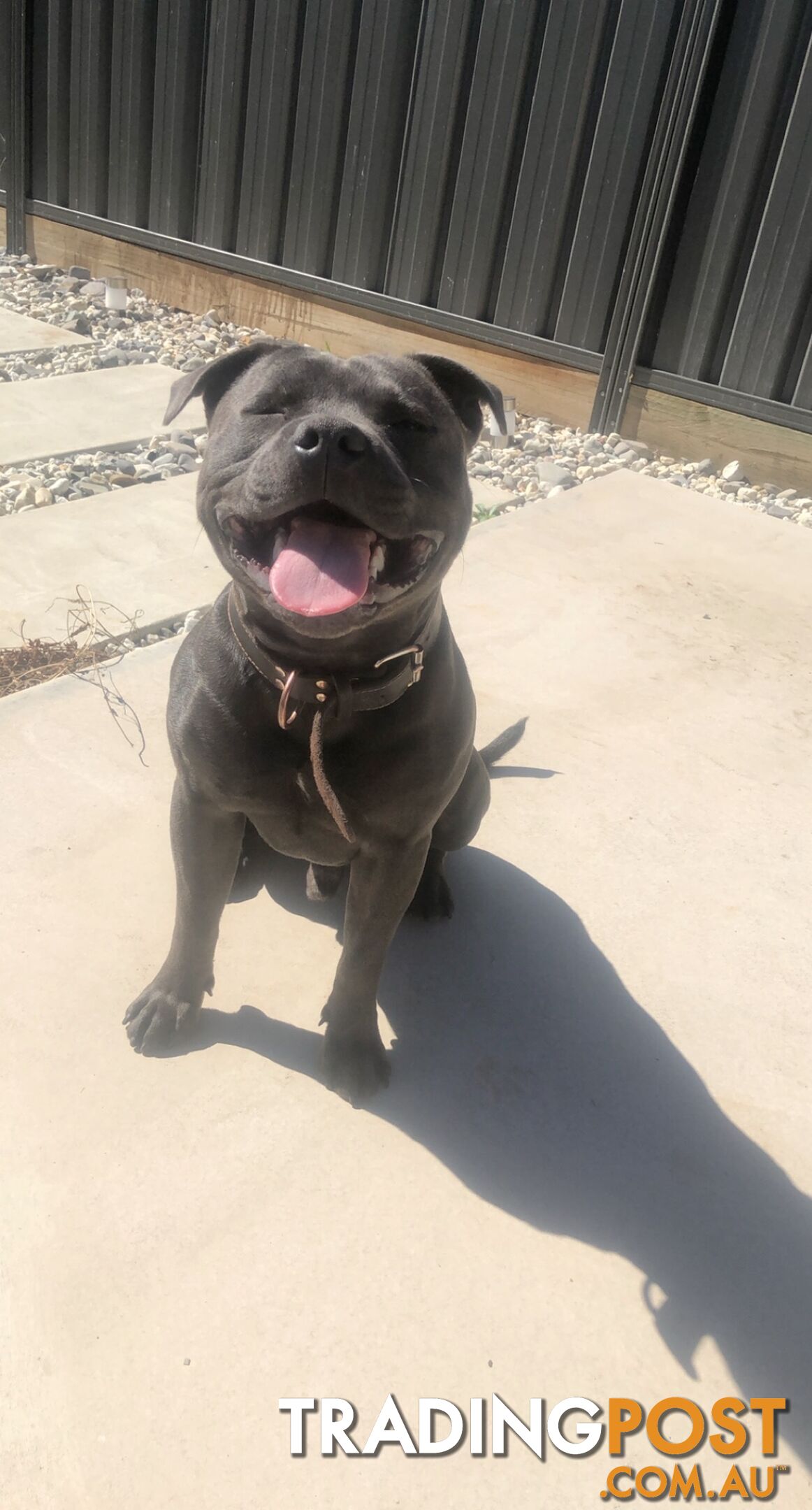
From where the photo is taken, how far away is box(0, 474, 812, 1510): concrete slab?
1559mm

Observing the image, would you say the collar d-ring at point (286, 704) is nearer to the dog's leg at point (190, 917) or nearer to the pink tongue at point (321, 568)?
the pink tongue at point (321, 568)

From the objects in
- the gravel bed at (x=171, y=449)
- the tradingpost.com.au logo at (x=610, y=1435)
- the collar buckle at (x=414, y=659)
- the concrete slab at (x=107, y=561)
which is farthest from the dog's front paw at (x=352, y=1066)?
the gravel bed at (x=171, y=449)

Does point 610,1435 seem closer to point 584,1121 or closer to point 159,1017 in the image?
point 584,1121

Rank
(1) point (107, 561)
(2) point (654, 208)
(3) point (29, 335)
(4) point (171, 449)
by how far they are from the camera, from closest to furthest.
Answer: (1) point (107, 561)
(4) point (171, 449)
(2) point (654, 208)
(3) point (29, 335)

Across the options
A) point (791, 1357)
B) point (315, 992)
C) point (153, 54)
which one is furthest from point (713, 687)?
point (153, 54)

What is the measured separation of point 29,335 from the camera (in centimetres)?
662

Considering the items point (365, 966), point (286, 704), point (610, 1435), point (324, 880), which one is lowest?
point (610, 1435)

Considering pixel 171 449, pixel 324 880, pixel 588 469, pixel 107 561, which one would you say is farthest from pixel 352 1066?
pixel 588 469

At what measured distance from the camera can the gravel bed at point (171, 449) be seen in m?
4.79

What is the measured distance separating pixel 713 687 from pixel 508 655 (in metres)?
0.71

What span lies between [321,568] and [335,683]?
20 centimetres

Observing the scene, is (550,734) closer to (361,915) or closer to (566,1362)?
(361,915)

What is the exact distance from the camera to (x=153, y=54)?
708 cm

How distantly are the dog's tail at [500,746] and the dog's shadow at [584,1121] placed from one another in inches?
20.8
